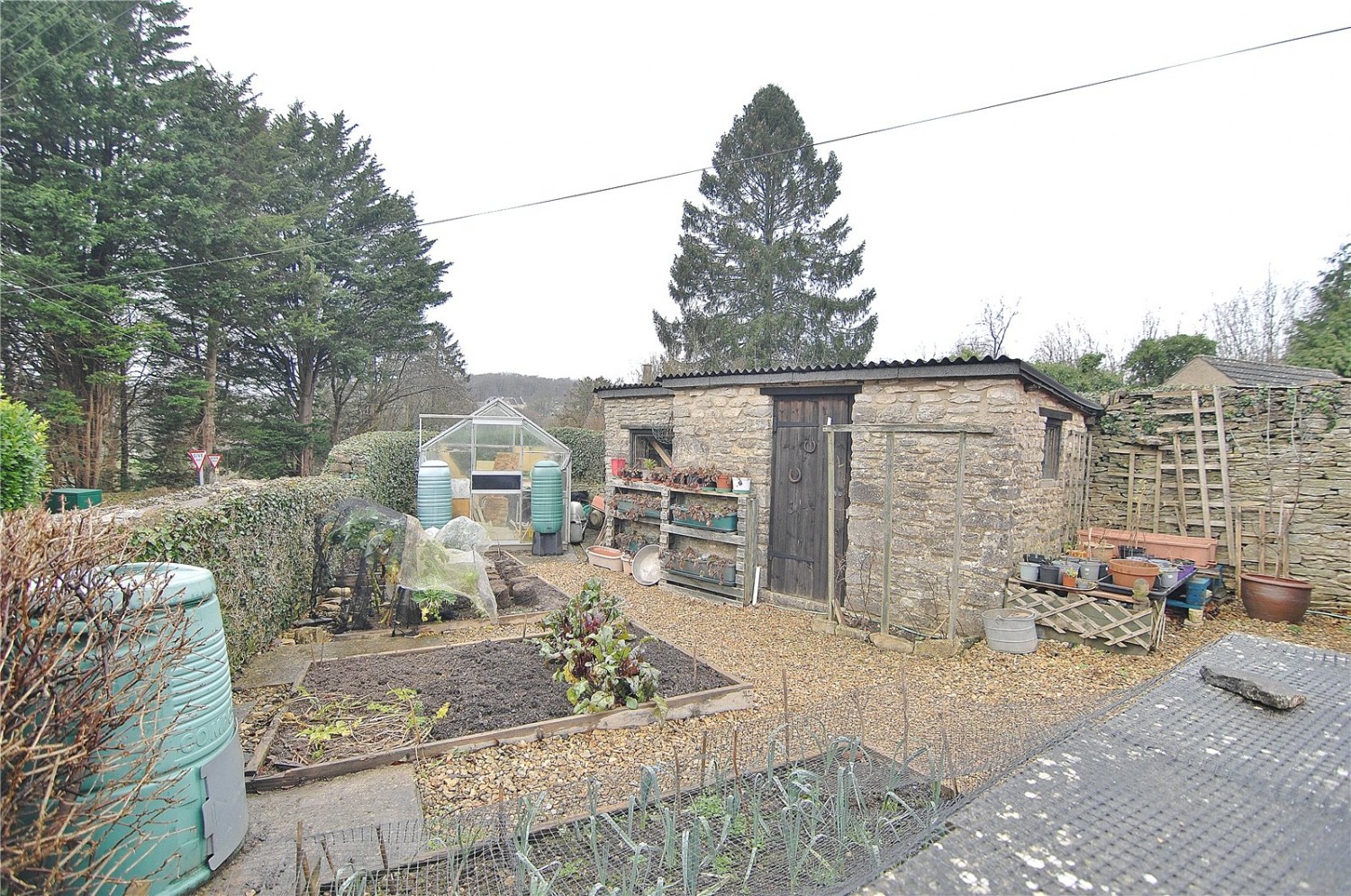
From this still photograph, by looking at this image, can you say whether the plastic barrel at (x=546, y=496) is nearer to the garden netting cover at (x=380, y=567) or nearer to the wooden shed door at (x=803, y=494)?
the garden netting cover at (x=380, y=567)

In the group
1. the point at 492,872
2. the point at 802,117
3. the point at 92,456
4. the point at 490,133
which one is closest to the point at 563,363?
the point at 802,117

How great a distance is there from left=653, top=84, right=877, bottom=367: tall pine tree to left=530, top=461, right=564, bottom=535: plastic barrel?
460 inches

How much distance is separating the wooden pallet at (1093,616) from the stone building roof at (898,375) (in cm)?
224

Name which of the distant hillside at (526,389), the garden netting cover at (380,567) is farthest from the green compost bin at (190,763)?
the distant hillside at (526,389)

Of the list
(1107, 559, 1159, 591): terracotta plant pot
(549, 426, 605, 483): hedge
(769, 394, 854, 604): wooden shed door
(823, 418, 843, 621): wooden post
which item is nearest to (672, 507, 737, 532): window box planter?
(769, 394, 854, 604): wooden shed door

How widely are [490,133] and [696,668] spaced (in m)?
7.39

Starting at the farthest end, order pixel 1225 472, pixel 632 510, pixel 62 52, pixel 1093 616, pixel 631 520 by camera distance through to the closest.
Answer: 1. pixel 62 52
2. pixel 631 520
3. pixel 632 510
4. pixel 1225 472
5. pixel 1093 616

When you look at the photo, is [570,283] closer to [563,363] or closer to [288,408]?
[563,363]

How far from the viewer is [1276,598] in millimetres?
6648

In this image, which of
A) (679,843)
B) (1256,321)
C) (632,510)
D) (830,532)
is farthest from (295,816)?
(1256,321)

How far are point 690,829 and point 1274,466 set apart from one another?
889 centimetres

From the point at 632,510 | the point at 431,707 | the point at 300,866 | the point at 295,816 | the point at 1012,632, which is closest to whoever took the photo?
the point at 300,866

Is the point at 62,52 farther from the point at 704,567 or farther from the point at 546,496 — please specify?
the point at 704,567

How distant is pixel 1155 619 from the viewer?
5.79 metres
